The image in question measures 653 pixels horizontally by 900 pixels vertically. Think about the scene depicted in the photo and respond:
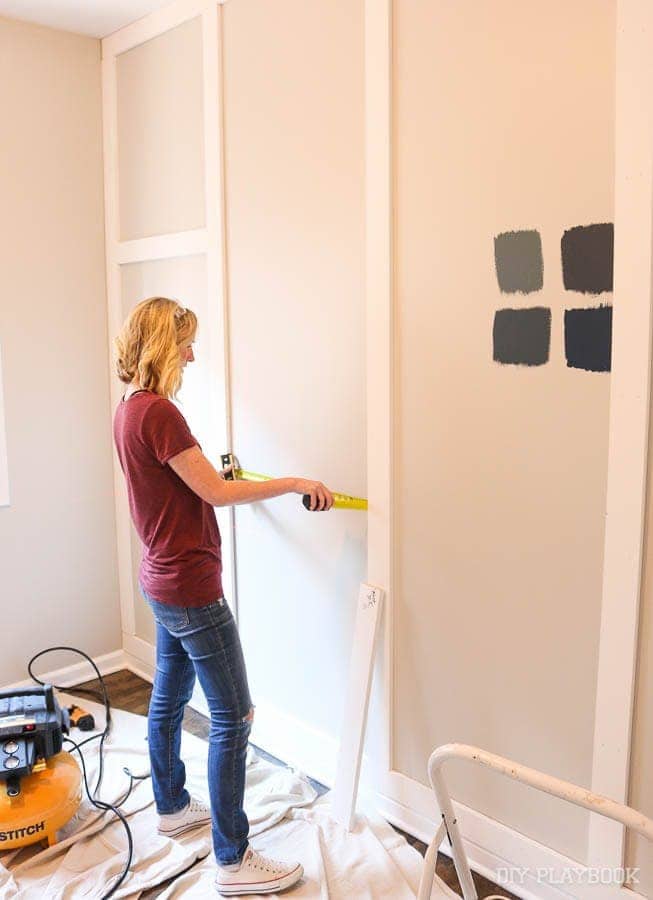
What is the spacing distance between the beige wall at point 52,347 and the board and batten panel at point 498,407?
5.27ft

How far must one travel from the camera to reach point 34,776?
219 centimetres

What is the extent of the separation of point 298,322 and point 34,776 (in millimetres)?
1520

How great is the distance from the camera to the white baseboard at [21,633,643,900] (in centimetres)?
190

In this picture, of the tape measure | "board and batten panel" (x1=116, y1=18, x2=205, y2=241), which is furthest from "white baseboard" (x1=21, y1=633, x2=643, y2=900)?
"board and batten panel" (x1=116, y1=18, x2=205, y2=241)

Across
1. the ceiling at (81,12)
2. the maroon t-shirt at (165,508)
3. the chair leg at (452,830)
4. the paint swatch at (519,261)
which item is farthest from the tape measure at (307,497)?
the ceiling at (81,12)

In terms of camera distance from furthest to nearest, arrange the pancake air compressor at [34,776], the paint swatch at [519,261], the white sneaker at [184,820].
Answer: the white sneaker at [184,820] → the pancake air compressor at [34,776] → the paint swatch at [519,261]

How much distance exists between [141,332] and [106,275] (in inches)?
57.3

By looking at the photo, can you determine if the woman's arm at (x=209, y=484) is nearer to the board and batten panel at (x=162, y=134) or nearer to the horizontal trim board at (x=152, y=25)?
the board and batten panel at (x=162, y=134)

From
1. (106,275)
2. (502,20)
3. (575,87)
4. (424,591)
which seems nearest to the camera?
(575,87)

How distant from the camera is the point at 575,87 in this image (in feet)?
5.45

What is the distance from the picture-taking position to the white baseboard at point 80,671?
10.4ft

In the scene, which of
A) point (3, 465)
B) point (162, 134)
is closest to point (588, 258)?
point (162, 134)

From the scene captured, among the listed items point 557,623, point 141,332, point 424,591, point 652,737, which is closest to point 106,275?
point 141,332

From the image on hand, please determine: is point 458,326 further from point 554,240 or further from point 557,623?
point 557,623
